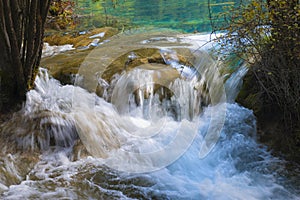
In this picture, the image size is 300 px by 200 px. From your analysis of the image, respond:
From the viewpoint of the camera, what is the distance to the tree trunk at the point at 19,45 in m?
4.24

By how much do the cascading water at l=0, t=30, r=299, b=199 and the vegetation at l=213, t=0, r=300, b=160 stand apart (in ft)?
1.21

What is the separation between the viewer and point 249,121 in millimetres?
4695

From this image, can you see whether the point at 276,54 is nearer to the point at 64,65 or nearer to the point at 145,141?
the point at 145,141

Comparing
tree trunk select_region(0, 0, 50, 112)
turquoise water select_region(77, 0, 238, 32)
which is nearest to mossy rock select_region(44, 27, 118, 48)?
turquoise water select_region(77, 0, 238, 32)

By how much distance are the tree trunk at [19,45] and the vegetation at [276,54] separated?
249cm

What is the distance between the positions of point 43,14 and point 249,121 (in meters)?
3.27

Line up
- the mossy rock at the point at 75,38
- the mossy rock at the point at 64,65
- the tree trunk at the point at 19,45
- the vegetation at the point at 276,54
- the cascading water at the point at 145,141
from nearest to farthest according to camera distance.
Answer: the cascading water at the point at 145,141 → the vegetation at the point at 276,54 → the tree trunk at the point at 19,45 → the mossy rock at the point at 64,65 → the mossy rock at the point at 75,38

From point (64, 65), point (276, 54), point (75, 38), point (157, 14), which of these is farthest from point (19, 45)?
point (157, 14)

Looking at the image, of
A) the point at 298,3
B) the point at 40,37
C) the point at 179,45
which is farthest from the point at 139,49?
the point at 298,3

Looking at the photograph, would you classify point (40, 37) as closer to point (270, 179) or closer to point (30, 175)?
point (30, 175)

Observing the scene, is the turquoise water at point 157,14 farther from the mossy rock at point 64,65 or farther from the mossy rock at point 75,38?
the mossy rock at point 64,65

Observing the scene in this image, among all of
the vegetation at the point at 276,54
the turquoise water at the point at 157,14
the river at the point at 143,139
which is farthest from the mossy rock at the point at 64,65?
the turquoise water at the point at 157,14

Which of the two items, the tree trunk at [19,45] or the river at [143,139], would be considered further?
the tree trunk at [19,45]

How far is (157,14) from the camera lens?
1451 cm
